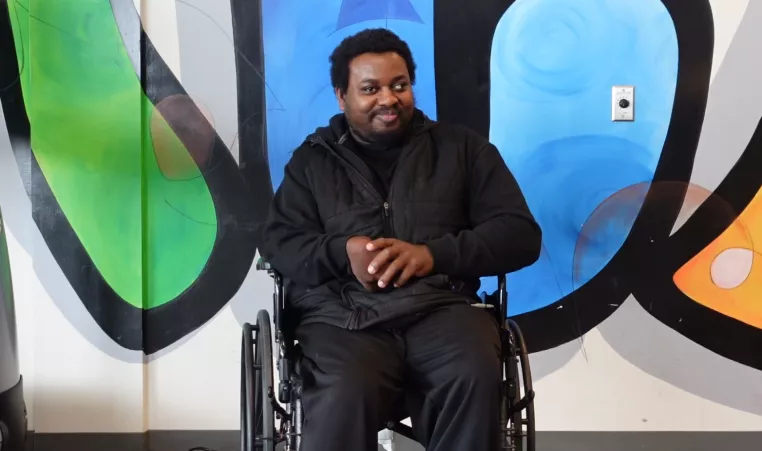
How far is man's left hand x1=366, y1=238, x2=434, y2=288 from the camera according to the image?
1.43 meters

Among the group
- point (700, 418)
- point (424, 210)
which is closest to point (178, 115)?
point (424, 210)

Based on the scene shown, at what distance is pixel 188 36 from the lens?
2225 mm

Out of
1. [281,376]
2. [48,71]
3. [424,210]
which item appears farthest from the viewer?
[48,71]

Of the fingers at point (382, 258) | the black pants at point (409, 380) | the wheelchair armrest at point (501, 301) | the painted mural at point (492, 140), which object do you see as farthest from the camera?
the painted mural at point (492, 140)

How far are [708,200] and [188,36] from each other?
169 cm

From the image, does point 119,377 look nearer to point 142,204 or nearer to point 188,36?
point 142,204

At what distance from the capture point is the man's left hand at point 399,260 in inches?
56.4

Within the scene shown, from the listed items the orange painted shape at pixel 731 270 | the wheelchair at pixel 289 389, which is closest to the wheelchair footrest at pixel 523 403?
the wheelchair at pixel 289 389

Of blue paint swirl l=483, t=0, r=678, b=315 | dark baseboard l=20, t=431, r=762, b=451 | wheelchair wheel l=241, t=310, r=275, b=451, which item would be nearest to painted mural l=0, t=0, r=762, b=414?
blue paint swirl l=483, t=0, r=678, b=315

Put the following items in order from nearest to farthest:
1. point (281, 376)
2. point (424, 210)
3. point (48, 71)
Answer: point (281, 376), point (424, 210), point (48, 71)

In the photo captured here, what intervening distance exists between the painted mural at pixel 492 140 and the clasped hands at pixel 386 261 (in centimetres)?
86

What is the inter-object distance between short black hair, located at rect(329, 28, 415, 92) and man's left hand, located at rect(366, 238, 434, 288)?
43 centimetres

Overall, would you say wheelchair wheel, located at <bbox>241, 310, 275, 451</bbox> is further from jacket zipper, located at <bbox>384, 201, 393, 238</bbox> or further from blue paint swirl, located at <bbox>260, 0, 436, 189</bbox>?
blue paint swirl, located at <bbox>260, 0, 436, 189</bbox>

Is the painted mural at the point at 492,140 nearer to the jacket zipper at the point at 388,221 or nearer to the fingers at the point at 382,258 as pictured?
the jacket zipper at the point at 388,221
